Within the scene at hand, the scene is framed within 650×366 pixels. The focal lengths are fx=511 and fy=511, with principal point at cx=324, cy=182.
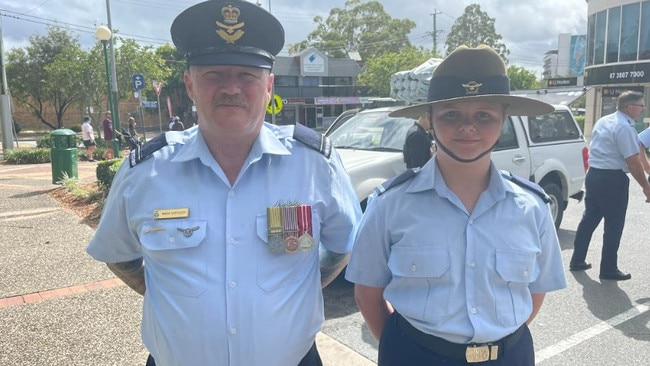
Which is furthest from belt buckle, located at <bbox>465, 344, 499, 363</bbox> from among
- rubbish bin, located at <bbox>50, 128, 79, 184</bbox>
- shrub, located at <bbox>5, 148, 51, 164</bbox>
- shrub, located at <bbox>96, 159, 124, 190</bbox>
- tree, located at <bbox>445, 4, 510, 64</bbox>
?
tree, located at <bbox>445, 4, 510, 64</bbox>

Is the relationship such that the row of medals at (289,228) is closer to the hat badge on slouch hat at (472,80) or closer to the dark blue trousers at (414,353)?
the dark blue trousers at (414,353)

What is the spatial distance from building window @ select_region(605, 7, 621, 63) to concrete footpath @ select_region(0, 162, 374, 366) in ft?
99.2

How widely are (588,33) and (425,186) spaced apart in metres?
35.5

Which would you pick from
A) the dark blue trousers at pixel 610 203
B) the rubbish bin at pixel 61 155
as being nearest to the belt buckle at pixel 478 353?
the dark blue trousers at pixel 610 203

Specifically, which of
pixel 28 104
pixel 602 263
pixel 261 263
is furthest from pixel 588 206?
pixel 28 104

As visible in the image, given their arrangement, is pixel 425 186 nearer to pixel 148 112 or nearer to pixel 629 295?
pixel 629 295

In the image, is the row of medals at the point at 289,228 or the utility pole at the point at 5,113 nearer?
the row of medals at the point at 289,228

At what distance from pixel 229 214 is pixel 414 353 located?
2.73 ft

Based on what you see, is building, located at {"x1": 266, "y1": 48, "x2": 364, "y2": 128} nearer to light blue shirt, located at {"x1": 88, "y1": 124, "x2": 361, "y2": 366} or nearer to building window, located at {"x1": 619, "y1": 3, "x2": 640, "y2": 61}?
building window, located at {"x1": 619, "y1": 3, "x2": 640, "y2": 61}

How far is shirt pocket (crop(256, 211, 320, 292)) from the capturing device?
5.89ft

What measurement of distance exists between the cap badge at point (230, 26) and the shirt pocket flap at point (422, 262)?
993 mm

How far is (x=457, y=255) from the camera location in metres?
1.79

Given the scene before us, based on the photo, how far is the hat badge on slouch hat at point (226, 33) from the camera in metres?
1.87

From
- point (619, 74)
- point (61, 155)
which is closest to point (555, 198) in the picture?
point (61, 155)
